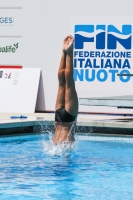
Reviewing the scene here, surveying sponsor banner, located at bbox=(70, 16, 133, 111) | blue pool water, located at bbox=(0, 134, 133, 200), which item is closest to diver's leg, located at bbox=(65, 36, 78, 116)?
blue pool water, located at bbox=(0, 134, 133, 200)

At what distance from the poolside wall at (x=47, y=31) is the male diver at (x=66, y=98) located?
5661mm

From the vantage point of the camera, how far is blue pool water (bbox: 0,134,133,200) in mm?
6664

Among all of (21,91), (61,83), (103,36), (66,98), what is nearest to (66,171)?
(66,98)

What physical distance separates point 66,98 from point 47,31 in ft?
20.7

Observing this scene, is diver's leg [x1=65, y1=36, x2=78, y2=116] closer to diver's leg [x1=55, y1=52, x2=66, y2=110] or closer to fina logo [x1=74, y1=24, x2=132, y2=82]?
diver's leg [x1=55, y1=52, x2=66, y2=110]

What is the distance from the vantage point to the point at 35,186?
695 cm

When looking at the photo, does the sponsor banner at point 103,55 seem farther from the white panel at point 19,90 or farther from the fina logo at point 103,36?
the white panel at point 19,90

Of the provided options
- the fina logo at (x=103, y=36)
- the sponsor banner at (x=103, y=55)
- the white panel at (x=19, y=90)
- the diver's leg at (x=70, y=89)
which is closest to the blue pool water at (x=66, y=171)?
the diver's leg at (x=70, y=89)

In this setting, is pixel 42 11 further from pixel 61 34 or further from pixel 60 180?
pixel 60 180

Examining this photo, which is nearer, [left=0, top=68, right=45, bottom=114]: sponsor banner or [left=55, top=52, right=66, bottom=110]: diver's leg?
[left=55, top=52, right=66, bottom=110]: diver's leg

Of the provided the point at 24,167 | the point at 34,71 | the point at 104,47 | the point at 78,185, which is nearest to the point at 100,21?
the point at 104,47

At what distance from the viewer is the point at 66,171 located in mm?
7891

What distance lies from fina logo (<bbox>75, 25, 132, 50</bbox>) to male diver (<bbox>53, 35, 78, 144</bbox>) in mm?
5762

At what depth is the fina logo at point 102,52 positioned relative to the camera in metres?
13.8
